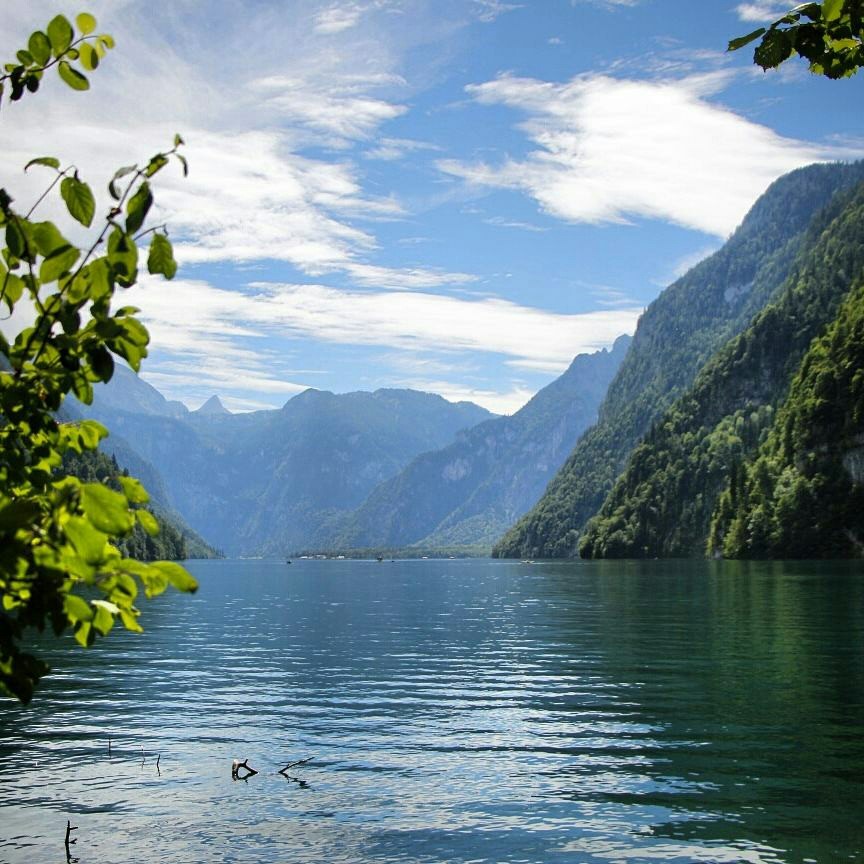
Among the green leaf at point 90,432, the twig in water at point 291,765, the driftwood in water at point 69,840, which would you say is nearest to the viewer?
the green leaf at point 90,432

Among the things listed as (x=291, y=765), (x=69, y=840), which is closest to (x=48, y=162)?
(x=69, y=840)

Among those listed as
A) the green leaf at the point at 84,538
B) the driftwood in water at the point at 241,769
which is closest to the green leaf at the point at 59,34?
the green leaf at the point at 84,538

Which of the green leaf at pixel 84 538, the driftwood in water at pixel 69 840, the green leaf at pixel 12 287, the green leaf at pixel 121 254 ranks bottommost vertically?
the driftwood in water at pixel 69 840

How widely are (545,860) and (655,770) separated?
28.5 feet

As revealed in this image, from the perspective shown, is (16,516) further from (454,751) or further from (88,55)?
(454,751)

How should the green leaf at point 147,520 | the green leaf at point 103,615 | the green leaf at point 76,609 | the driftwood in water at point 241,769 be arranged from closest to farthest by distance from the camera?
1. the green leaf at point 76,609
2. the green leaf at point 103,615
3. the green leaf at point 147,520
4. the driftwood in water at point 241,769

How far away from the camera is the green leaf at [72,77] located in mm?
5582

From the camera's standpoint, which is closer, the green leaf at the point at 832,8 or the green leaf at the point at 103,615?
the green leaf at the point at 103,615

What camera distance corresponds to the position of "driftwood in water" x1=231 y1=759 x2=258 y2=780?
2680 centimetres

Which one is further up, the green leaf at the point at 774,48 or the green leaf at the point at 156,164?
the green leaf at the point at 774,48

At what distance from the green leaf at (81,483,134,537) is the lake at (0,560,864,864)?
1756cm

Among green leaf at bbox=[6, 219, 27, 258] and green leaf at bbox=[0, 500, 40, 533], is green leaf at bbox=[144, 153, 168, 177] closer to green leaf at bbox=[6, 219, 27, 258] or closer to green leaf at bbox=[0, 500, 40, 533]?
green leaf at bbox=[6, 219, 27, 258]

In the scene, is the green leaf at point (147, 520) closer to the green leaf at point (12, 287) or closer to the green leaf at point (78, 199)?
the green leaf at point (12, 287)

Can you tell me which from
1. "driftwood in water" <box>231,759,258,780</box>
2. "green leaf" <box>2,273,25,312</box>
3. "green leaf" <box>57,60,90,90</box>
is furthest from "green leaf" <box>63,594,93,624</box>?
"driftwood in water" <box>231,759,258,780</box>
